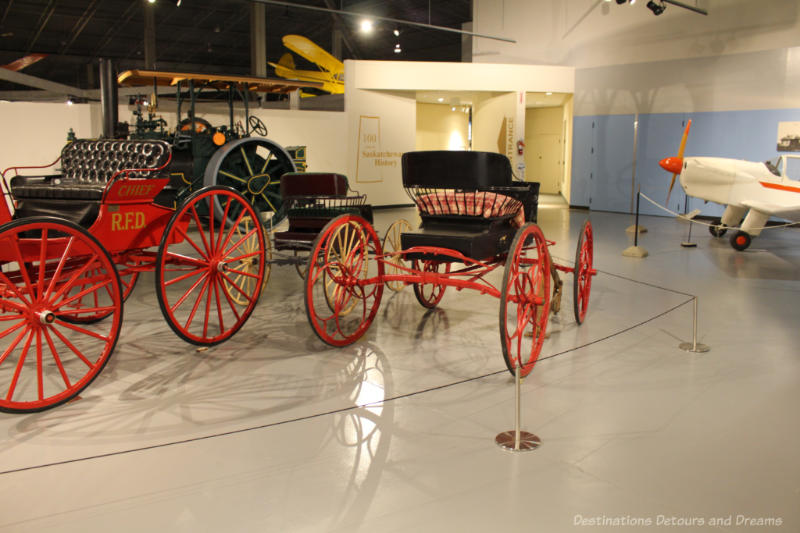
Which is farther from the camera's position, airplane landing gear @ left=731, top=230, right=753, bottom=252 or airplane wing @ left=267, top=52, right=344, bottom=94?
airplane wing @ left=267, top=52, right=344, bottom=94

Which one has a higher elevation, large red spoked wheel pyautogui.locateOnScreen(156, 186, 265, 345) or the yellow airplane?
the yellow airplane

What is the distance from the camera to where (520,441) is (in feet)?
9.24

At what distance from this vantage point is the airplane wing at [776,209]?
7977mm

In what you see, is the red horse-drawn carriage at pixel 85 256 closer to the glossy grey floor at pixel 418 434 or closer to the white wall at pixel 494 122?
the glossy grey floor at pixel 418 434

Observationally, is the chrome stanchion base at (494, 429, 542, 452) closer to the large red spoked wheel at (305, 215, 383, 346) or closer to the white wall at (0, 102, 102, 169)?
the large red spoked wheel at (305, 215, 383, 346)

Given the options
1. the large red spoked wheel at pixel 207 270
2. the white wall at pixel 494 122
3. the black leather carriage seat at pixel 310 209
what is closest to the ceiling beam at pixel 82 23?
the white wall at pixel 494 122

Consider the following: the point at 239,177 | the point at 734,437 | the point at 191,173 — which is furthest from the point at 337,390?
the point at 191,173

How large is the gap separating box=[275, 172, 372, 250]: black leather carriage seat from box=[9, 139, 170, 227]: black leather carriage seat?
1216 mm

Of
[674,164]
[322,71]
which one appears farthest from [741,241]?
[322,71]

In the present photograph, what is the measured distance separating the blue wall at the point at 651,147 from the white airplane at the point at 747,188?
10.7ft

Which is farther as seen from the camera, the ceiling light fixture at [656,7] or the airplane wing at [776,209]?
the ceiling light fixture at [656,7]

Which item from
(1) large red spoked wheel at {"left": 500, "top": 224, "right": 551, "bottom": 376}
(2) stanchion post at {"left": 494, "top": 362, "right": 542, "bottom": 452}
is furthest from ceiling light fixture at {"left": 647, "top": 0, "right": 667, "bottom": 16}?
(2) stanchion post at {"left": 494, "top": 362, "right": 542, "bottom": 452}

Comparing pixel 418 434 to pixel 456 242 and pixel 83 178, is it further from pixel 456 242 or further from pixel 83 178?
pixel 83 178

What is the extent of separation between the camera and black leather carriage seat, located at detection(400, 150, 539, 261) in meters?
3.89
